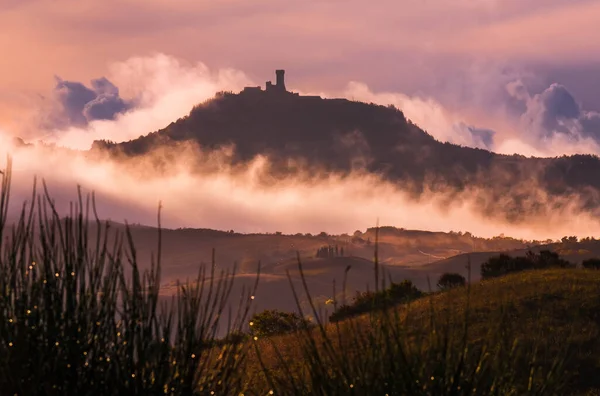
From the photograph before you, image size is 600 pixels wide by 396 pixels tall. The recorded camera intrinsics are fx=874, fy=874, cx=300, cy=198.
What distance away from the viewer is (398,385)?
37.6 feet

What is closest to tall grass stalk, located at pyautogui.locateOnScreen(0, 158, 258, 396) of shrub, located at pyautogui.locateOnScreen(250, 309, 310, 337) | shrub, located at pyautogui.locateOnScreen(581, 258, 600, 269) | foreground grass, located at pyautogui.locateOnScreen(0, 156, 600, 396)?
foreground grass, located at pyautogui.locateOnScreen(0, 156, 600, 396)

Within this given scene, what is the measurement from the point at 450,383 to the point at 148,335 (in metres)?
4.06

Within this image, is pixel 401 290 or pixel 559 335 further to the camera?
pixel 401 290

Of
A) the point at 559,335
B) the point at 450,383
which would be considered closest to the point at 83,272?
the point at 450,383

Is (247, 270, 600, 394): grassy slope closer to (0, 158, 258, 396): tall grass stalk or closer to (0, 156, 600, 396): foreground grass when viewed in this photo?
(0, 156, 600, 396): foreground grass

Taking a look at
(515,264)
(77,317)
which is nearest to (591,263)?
(515,264)

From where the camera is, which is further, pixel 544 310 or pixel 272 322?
pixel 272 322

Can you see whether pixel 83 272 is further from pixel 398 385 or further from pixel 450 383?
pixel 450 383

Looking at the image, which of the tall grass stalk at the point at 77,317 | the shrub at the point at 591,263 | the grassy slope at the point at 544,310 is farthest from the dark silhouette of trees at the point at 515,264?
the tall grass stalk at the point at 77,317

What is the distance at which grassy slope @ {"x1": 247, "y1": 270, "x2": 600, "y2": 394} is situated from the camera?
116 feet

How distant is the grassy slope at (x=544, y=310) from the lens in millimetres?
35312

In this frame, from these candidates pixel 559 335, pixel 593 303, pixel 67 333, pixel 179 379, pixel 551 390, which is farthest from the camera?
pixel 593 303

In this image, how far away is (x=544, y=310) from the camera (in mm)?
41812

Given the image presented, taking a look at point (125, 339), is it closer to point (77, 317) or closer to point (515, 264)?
point (77, 317)
